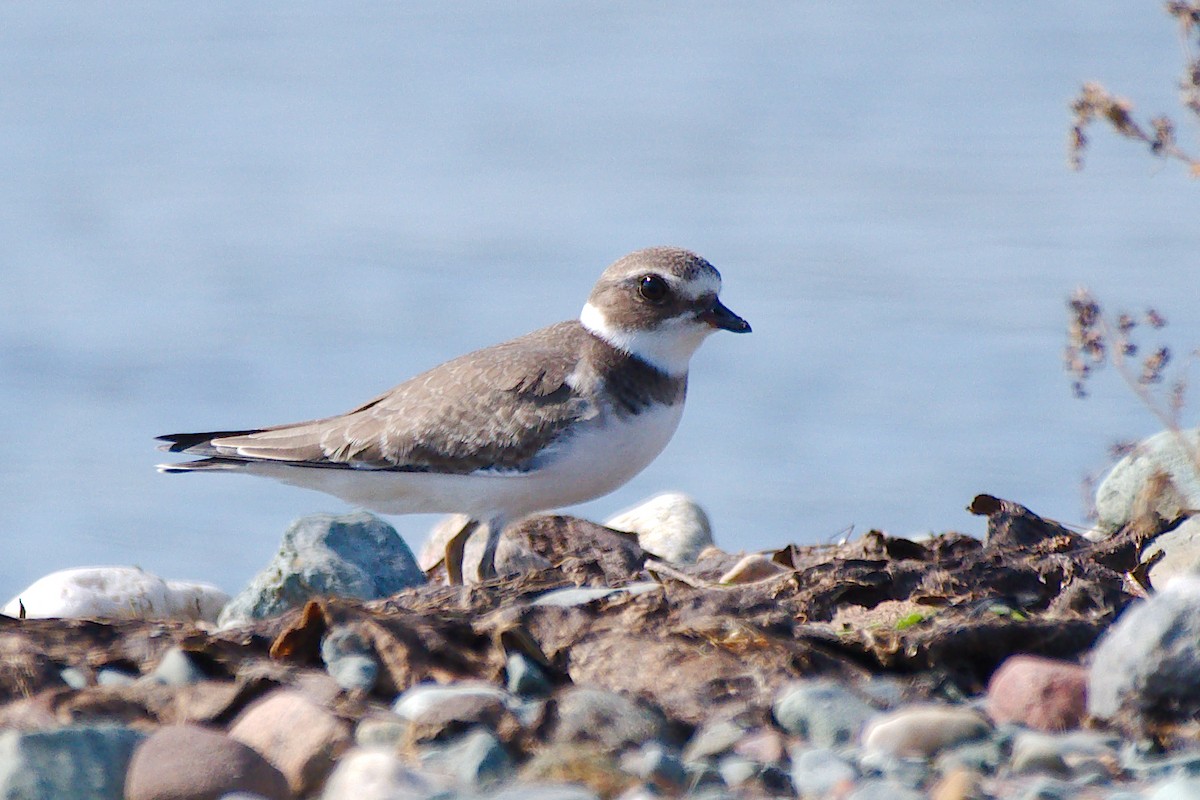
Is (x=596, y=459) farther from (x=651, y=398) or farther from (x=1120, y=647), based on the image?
(x=1120, y=647)

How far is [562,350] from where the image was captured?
711cm

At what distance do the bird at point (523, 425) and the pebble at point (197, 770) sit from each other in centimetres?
302

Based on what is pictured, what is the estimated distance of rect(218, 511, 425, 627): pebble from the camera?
5836 millimetres

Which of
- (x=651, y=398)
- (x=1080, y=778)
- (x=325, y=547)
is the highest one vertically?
(x=651, y=398)

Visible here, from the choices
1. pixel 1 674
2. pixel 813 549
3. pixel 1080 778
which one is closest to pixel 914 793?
pixel 1080 778

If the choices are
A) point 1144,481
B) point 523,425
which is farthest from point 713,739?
point 1144,481

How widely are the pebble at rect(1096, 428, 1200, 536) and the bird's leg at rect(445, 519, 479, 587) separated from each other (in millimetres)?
2494

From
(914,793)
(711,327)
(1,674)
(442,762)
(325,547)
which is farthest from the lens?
(711,327)

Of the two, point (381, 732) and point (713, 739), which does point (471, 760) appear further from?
point (713, 739)

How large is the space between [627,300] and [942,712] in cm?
365

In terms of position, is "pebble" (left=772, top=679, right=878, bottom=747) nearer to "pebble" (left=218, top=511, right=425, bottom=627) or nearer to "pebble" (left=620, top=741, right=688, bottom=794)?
Answer: "pebble" (left=620, top=741, right=688, bottom=794)

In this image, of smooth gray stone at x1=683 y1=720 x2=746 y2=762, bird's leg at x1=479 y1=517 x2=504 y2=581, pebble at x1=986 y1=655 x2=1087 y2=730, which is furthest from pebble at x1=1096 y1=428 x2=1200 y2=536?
smooth gray stone at x1=683 y1=720 x2=746 y2=762

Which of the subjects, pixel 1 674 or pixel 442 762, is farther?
pixel 1 674

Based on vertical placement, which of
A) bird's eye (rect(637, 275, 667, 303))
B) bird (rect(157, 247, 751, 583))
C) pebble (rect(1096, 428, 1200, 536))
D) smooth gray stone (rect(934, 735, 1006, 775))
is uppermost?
bird's eye (rect(637, 275, 667, 303))
